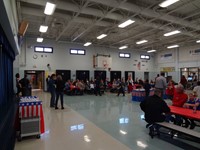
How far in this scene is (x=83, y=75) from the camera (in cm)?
1555

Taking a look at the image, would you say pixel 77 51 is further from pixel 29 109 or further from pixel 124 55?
pixel 29 109

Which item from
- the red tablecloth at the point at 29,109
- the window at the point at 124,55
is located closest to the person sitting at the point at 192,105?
the red tablecloth at the point at 29,109

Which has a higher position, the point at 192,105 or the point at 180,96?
the point at 180,96

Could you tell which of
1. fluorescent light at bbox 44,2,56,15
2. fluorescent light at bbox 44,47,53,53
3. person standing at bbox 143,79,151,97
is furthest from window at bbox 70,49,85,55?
person standing at bbox 143,79,151,97

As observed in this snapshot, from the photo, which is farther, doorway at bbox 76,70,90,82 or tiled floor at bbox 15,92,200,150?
doorway at bbox 76,70,90,82

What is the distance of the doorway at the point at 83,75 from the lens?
15.4 metres

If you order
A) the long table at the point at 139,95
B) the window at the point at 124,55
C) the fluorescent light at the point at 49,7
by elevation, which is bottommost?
the long table at the point at 139,95

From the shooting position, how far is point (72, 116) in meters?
5.58

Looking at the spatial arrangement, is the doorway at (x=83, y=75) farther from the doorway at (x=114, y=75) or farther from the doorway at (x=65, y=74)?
the doorway at (x=114, y=75)

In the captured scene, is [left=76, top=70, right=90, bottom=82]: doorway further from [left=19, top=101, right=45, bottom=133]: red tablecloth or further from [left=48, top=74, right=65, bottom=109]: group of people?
[left=19, top=101, right=45, bottom=133]: red tablecloth

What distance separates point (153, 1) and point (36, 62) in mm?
10269

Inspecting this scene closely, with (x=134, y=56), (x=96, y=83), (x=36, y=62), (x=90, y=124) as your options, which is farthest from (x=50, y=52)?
(x=90, y=124)

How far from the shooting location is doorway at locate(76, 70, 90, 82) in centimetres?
1535

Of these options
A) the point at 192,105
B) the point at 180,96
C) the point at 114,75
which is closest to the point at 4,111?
the point at 180,96
